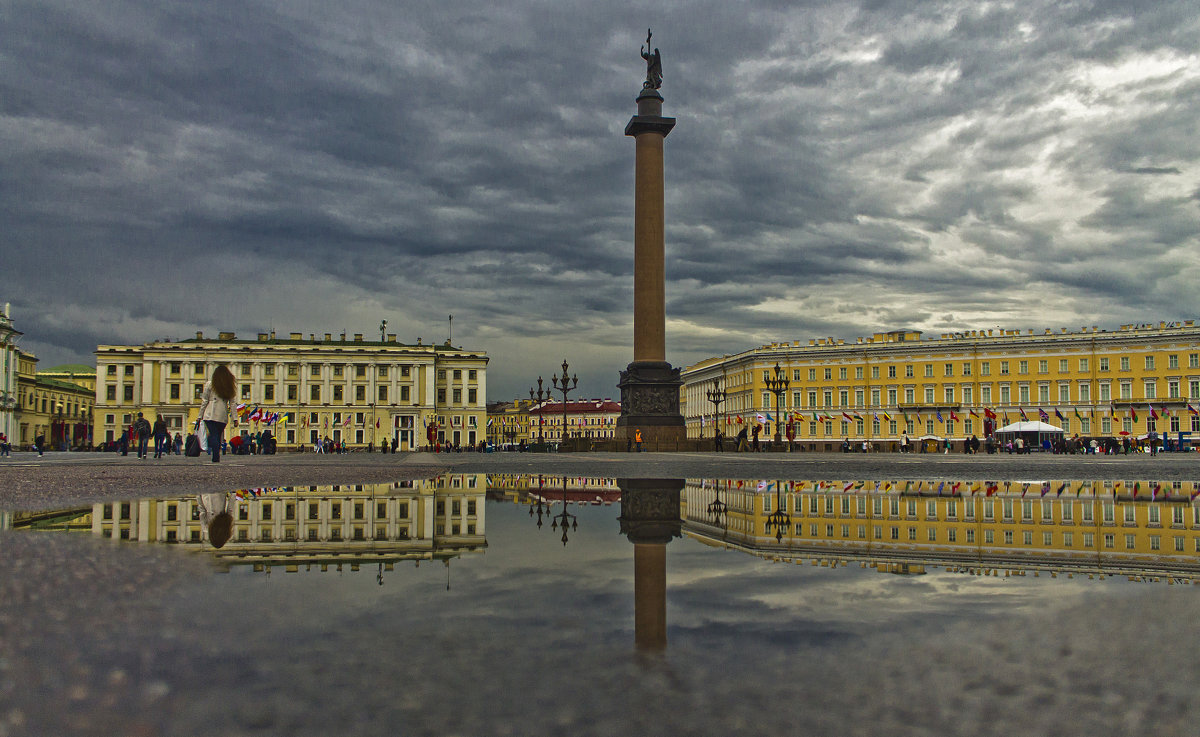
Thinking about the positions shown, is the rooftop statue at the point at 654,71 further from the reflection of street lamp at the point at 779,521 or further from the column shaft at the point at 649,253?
the reflection of street lamp at the point at 779,521

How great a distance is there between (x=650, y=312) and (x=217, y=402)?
27.0m

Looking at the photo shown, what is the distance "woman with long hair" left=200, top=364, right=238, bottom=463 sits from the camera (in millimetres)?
16516

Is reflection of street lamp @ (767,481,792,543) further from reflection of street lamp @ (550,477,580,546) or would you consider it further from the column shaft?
the column shaft

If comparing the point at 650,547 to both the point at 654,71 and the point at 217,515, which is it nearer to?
the point at 217,515

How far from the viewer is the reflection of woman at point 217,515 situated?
4758 mm

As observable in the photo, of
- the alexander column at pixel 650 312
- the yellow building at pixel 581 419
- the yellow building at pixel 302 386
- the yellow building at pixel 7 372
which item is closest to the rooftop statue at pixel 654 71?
the alexander column at pixel 650 312

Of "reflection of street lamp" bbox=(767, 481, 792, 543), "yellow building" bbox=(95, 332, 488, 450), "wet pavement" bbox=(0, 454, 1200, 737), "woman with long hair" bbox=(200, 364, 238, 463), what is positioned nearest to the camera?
"wet pavement" bbox=(0, 454, 1200, 737)

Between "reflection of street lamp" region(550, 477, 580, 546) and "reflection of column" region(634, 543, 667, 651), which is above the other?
"reflection of column" region(634, 543, 667, 651)

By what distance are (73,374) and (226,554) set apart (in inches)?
5697

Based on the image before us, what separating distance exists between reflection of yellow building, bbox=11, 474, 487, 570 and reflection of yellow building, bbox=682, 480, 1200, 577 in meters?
1.65

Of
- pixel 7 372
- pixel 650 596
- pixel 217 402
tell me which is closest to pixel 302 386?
pixel 7 372

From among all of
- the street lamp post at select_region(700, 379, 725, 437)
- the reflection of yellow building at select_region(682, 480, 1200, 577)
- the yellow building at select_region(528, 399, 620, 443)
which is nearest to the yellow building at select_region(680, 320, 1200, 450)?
the street lamp post at select_region(700, 379, 725, 437)

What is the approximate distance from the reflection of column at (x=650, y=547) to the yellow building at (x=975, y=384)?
210 feet

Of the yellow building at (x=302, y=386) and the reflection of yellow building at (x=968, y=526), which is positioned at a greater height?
the yellow building at (x=302, y=386)
